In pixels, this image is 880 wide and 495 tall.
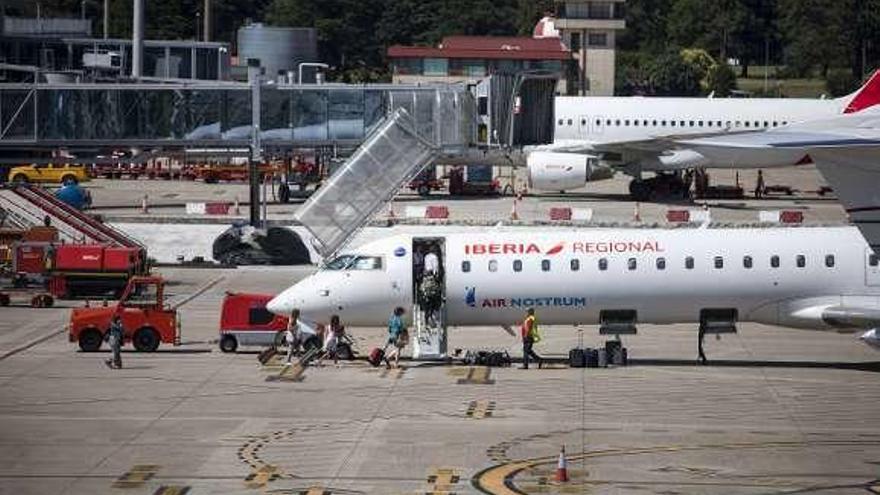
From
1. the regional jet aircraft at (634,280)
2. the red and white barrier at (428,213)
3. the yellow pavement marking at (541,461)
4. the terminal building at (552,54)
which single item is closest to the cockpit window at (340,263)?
the regional jet aircraft at (634,280)

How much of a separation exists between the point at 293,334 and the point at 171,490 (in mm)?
13297

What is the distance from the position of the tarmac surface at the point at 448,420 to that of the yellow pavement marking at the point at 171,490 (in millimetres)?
30

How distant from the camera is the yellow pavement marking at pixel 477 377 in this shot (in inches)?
1588

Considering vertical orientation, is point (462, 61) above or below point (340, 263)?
above

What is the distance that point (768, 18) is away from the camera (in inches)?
6949

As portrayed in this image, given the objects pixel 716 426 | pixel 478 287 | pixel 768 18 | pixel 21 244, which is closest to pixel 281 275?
pixel 21 244

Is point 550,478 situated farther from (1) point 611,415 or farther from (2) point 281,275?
(2) point 281,275

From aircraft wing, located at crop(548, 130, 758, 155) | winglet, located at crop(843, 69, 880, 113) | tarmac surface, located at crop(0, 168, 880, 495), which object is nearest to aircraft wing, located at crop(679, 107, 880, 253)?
tarmac surface, located at crop(0, 168, 880, 495)

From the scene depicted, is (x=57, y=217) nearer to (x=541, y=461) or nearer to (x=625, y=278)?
(x=625, y=278)

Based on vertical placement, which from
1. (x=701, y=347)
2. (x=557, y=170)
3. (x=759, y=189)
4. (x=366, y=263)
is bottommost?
(x=701, y=347)

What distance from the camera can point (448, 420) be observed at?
35844 millimetres

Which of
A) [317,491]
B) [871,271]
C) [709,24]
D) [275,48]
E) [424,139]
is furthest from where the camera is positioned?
[709,24]

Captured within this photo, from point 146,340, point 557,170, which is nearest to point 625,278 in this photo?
point 146,340

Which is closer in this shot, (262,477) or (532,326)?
(262,477)
